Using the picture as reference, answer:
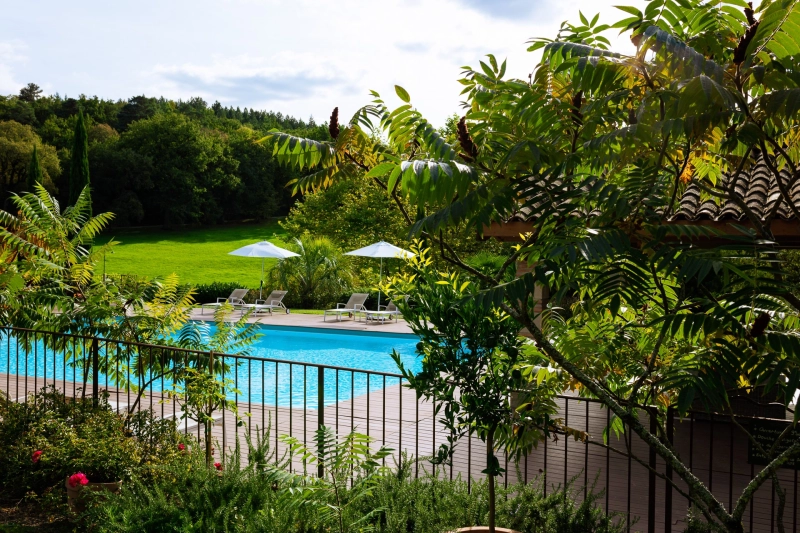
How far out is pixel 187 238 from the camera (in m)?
55.0

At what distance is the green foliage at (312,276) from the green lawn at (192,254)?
9.29m

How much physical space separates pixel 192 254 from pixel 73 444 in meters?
44.6

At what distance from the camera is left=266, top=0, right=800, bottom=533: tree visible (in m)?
3.20

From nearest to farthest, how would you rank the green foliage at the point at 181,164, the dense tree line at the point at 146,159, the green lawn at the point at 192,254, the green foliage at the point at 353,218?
the green foliage at the point at 353,218
the green lawn at the point at 192,254
the dense tree line at the point at 146,159
the green foliage at the point at 181,164

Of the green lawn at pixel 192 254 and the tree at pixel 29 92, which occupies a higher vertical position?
the tree at pixel 29 92

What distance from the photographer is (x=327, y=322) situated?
23062 millimetres

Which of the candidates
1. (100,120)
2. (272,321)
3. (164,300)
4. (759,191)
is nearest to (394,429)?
(164,300)

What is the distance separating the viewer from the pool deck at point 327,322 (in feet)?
72.1

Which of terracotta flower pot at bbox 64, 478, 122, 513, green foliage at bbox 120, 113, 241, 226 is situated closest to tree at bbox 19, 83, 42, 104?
green foliage at bbox 120, 113, 241, 226

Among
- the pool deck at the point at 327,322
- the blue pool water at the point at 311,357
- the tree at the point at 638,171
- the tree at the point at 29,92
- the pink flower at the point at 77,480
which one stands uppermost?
the tree at the point at 29,92

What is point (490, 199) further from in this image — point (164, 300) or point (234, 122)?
point (234, 122)

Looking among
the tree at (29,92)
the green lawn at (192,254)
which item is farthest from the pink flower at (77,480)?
the tree at (29,92)

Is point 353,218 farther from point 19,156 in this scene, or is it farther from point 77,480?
point 19,156

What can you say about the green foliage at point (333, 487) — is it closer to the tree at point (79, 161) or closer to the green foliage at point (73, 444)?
the green foliage at point (73, 444)
